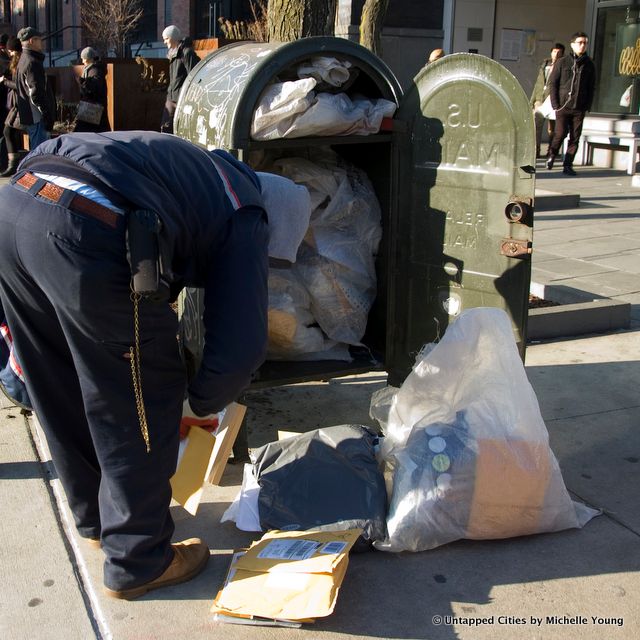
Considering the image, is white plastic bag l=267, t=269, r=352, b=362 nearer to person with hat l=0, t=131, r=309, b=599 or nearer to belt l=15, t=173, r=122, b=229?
person with hat l=0, t=131, r=309, b=599

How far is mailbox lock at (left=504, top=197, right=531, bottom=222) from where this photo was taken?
3.41 metres

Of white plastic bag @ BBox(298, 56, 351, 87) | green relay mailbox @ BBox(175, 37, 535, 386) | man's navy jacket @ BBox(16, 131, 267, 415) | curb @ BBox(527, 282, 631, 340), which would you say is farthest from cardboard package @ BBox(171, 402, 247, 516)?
curb @ BBox(527, 282, 631, 340)

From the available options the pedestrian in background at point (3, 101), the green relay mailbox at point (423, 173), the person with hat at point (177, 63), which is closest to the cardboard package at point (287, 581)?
the green relay mailbox at point (423, 173)

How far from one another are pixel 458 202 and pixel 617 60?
11.8 meters

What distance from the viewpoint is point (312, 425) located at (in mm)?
4062

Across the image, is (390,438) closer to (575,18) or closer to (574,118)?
(574,118)

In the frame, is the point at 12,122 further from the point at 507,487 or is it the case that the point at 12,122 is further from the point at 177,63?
the point at 507,487

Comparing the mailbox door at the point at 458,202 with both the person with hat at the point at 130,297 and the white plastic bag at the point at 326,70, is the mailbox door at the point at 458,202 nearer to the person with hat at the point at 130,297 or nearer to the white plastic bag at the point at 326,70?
the white plastic bag at the point at 326,70

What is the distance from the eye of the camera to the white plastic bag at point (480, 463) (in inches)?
114

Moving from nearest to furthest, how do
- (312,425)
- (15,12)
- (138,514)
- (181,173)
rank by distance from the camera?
(181,173) → (138,514) → (312,425) → (15,12)

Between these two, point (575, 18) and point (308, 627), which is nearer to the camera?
point (308, 627)

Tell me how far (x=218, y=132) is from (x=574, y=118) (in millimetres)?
9790

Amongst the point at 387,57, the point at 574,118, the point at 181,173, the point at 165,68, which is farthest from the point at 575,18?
the point at 181,173

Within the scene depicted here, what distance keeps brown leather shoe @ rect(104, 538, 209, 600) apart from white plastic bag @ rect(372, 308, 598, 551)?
0.61 metres
